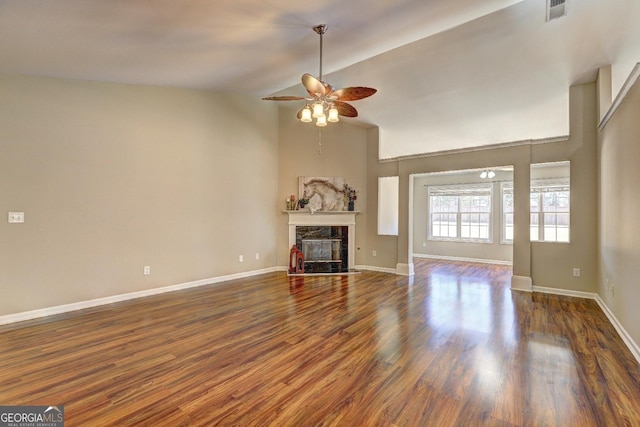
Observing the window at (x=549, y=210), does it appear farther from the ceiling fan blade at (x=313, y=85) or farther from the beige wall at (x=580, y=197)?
the ceiling fan blade at (x=313, y=85)

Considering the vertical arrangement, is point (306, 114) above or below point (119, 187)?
above

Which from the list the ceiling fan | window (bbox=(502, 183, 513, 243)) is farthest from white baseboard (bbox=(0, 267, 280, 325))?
window (bbox=(502, 183, 513, 243))

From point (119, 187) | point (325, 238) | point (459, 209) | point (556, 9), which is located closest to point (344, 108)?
point (556, 9)

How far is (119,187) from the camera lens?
4.10 m

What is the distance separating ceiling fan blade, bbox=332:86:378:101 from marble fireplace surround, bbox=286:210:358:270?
3274 millimetres

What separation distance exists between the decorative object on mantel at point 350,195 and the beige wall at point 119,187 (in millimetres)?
1993

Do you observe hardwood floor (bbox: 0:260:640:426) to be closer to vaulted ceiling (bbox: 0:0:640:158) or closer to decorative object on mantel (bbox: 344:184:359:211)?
decorative object on mantel (bbox: 344:184:359:211)

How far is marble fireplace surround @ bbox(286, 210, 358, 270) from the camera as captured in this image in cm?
637

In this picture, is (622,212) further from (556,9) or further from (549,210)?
(549,210)

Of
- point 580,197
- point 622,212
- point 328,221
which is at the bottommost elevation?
point 328,221

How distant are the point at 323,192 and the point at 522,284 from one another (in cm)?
404

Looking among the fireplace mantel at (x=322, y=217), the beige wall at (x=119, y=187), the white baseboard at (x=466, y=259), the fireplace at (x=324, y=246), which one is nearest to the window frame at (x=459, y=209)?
the white baseboard at (x=466, y=259)

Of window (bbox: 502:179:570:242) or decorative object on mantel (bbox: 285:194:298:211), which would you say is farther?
window (bbox: 502:179:570:242)

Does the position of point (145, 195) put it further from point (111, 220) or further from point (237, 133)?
point (237, 133)
